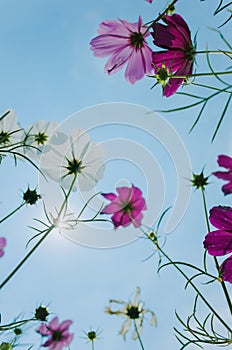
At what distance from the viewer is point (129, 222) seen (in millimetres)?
671

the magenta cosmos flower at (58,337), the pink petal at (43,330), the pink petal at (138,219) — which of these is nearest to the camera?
the pink petal at (138,219)

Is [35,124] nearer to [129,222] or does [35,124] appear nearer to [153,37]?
[129,222]

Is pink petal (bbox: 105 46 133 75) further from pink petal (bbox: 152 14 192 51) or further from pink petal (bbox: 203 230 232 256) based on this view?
pink petal (bbox: 203 230 232 256)

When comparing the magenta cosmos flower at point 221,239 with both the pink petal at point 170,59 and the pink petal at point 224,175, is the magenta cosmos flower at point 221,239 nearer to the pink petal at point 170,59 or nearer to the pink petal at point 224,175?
the pink petal at point 224,175

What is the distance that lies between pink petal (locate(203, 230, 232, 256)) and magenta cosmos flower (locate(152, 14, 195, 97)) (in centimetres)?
14

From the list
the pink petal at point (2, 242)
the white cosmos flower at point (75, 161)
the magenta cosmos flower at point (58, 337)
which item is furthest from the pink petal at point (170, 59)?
the magenta cosmos flower at point (58, 337)

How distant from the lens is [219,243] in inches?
17.8

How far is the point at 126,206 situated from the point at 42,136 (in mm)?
227

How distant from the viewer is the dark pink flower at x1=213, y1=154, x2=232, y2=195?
0.42 m

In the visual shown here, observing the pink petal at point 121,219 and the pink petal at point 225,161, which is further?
the pink petal at point 121,219

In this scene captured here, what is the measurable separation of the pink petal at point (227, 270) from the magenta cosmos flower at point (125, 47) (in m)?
0.21

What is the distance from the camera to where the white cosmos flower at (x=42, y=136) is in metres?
0.70

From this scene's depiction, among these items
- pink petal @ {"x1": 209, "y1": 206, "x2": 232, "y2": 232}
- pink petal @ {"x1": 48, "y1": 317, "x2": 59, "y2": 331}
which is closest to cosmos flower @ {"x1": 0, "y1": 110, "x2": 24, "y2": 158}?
pink petal @ {"x1": 209, "y1": 206, "x2": 232, "y2": 232}

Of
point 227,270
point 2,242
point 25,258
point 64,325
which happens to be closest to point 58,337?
point 64,325
